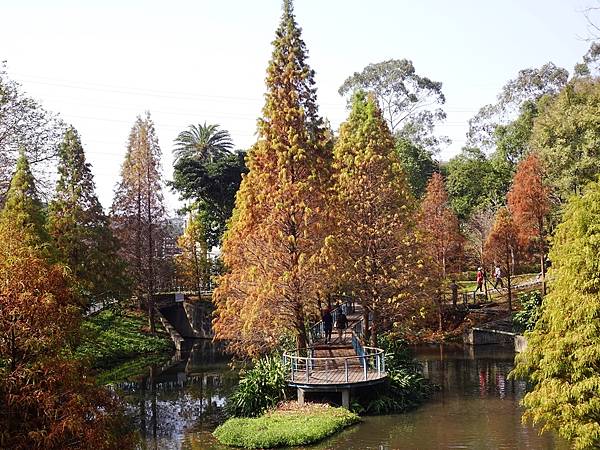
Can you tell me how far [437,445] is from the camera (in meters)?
16.7

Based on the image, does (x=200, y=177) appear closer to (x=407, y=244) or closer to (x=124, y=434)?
(x=407, y=244)

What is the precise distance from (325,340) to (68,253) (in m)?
15.8

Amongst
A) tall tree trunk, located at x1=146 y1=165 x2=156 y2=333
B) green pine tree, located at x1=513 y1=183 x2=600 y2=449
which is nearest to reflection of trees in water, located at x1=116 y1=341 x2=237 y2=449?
tall tree trunk, located at x1=146 y1=165 x2=156 y2=333

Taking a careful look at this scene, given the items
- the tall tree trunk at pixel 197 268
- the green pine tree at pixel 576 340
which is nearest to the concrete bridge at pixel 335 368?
the green pine tree at pixel 576 340

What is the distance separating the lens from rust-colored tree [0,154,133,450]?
8.66m

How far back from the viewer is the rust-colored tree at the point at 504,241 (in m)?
39.8

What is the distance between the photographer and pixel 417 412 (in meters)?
20.8

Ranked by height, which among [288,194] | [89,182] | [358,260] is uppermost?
[89,182]

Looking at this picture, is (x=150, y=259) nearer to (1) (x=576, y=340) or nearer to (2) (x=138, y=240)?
(2) (x=138, y=240)

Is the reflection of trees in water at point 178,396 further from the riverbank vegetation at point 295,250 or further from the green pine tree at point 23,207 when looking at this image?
the green pine tree at point 23,207

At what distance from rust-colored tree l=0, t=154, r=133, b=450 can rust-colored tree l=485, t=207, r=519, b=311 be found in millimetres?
33510

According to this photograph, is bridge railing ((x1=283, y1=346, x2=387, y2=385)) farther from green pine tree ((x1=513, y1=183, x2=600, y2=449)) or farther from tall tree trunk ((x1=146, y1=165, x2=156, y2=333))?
tall tree trunk ((x1=146, y1=165, x2=156, y2=333))

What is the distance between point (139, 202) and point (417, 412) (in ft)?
82.9

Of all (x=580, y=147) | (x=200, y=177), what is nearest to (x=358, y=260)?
(x=580, y=147)
